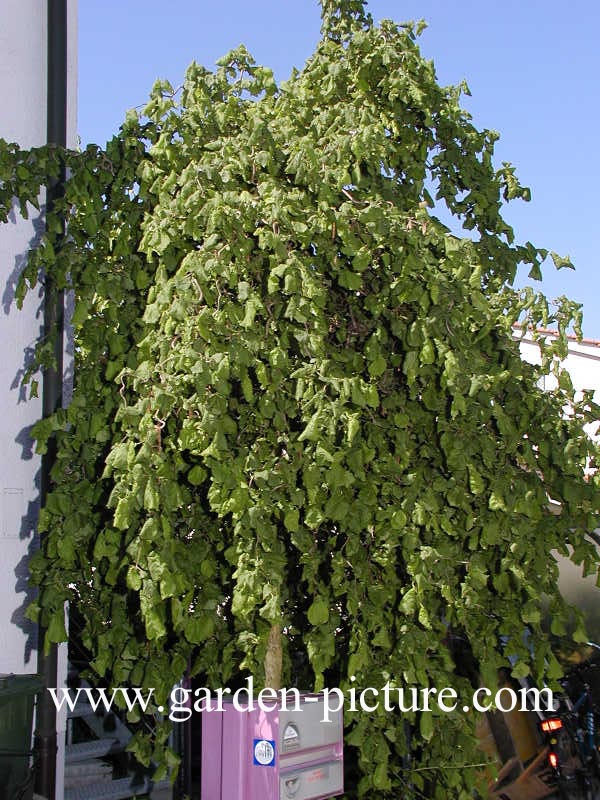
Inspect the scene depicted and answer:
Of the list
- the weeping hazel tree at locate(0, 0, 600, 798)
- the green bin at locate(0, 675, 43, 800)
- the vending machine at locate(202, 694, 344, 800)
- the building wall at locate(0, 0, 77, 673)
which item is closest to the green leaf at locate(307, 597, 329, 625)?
the weeping hazel tree at locate(0, 0, 600, 798)

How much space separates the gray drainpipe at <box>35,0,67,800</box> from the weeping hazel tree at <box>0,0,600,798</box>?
172 millimetres

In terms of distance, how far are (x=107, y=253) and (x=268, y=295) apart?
823 mm

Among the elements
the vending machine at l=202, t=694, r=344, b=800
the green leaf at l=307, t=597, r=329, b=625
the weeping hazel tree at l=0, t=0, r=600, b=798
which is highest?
the weeping hazel tree at l=0, t=0, r=600, b=798

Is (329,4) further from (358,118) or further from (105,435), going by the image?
(105,435)

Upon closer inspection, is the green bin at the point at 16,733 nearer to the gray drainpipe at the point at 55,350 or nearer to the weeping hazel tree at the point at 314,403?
the gray drainpipe at the point at 55,350

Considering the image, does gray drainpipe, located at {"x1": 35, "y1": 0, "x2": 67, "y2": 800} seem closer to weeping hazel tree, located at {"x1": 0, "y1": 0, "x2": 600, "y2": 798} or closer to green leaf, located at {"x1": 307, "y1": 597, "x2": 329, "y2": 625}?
weeping hazel tree, located at {"x1": 0, "y1": 0, "x2": 600, "y2": 798}

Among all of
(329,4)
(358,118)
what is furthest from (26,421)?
(329,4)

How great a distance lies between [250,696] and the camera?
3.40m

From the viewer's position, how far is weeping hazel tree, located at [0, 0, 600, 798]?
3.08 metres

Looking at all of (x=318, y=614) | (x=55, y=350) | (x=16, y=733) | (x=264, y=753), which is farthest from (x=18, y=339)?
(x=264, y=753)

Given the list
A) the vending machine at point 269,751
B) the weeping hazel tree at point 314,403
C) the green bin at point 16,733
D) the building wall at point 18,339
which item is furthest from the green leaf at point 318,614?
the building wall at point 18,339

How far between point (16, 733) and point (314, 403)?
1.71 meters

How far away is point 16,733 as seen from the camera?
3504mm

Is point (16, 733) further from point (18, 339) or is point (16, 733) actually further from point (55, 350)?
point (18, 339)
